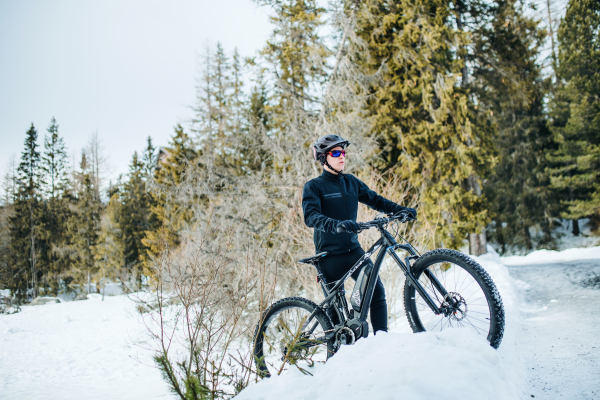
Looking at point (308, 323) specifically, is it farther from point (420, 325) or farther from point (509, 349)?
point (509, 349)

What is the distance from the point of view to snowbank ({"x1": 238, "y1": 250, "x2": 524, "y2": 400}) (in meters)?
1.51

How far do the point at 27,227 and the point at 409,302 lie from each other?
Answer: 13.3 m

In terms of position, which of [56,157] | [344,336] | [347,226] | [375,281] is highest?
[56,157]

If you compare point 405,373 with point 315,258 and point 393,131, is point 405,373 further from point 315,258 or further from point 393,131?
point 393,131

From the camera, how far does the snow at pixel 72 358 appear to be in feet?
26.5

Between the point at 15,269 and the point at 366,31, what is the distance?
13.3 meters

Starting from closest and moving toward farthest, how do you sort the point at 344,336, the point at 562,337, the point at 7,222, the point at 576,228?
the point at 344,336 → the point at 562,337 → the point at 7,222 → the point at 576,228

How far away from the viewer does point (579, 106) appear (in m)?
18.7

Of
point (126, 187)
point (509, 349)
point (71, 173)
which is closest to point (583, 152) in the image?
point (509, 349)

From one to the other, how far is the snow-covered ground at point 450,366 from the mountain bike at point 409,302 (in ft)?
1.15

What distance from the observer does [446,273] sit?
2697 millimetres

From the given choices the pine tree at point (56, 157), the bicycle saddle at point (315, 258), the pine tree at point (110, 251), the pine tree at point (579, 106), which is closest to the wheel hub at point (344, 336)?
the bicycle saddle at point (315, 258)

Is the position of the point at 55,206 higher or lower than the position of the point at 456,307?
higher

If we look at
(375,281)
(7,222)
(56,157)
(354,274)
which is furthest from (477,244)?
(56,157)
